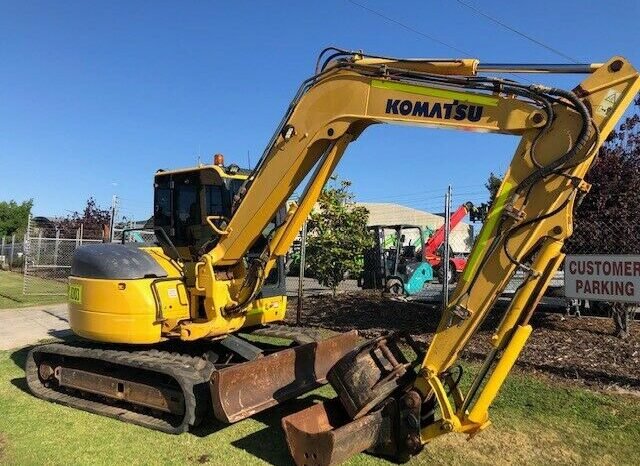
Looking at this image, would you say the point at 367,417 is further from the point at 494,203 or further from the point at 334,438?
the point at 494,203

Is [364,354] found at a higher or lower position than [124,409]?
higher

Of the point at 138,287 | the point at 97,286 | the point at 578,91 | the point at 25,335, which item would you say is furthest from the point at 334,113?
the point at 25,335

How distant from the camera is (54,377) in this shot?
23.0ft

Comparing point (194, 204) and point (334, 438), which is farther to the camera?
point (194, 204)

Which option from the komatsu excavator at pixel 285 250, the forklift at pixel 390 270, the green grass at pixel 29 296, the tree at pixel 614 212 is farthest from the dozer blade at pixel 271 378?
the green grass at pixel 29 296

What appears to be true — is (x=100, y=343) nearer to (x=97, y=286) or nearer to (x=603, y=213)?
(x=97, y=286)

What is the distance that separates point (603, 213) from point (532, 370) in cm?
314

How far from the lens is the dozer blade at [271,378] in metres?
5.25

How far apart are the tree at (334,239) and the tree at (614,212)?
629 centimetres

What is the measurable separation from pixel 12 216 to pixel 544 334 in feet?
227

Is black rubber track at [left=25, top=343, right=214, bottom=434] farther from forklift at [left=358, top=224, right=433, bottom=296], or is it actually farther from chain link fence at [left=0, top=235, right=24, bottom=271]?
chain link fence at [left=0, top=235, right=24, bottom=271]

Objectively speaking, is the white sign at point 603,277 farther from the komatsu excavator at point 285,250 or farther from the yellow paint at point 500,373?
the yellow paint at point 500,373

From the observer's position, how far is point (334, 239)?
14.5m

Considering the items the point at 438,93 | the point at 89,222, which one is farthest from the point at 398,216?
the point at 438,93
